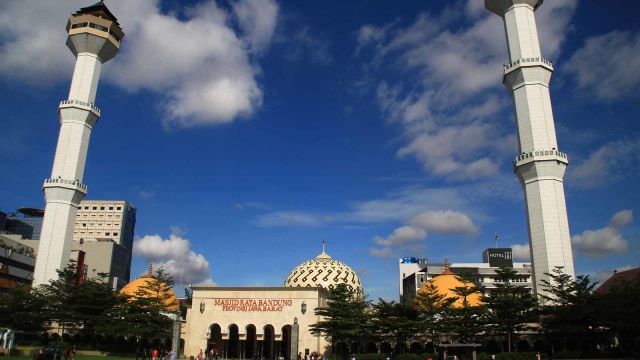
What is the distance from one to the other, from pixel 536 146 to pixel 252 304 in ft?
90.8

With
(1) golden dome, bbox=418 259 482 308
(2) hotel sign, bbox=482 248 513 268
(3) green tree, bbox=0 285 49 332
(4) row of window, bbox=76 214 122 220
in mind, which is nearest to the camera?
(3) green tree, bbox=0 285 49 332

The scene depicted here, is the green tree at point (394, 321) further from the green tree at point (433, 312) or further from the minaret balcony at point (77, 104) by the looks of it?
the minaret balcony at point (77, 104)

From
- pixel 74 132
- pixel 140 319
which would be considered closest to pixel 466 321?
pixel 140 319

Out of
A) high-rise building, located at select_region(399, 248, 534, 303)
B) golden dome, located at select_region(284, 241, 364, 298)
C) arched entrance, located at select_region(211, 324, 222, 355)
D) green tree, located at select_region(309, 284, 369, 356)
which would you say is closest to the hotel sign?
high-rise building, located at select_region(399, 248, 534, 303)

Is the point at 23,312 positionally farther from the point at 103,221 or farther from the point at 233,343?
the point at 103,221

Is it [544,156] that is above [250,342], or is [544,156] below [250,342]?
above

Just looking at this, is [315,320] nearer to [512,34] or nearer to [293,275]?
[293,275]

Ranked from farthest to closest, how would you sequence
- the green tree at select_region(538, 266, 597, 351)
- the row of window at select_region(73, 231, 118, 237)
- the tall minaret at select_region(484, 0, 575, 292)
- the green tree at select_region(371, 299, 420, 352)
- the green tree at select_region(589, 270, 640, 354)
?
the row of window at select_region(73, 231, 118, 237)
the green tree at select_region(371, 299, 420, 352)
the tall minaret at select_region(484, 0, 575, 292)
the green tree at select_region(538, 266, 597, 351)
the green tree at select_region(589, 270, 640, 354)

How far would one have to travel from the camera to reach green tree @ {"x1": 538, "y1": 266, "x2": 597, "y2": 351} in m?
32.7

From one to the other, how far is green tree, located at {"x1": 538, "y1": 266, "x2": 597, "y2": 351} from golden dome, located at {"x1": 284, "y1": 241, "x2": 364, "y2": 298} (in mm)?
20831

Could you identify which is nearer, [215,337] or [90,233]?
[215,337]

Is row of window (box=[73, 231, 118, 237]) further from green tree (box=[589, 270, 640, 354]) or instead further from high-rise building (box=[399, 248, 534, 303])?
green tree (box=[589, 270, 640, 354])

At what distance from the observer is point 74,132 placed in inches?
1949

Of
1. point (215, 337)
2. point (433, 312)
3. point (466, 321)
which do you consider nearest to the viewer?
point (466, 321)
